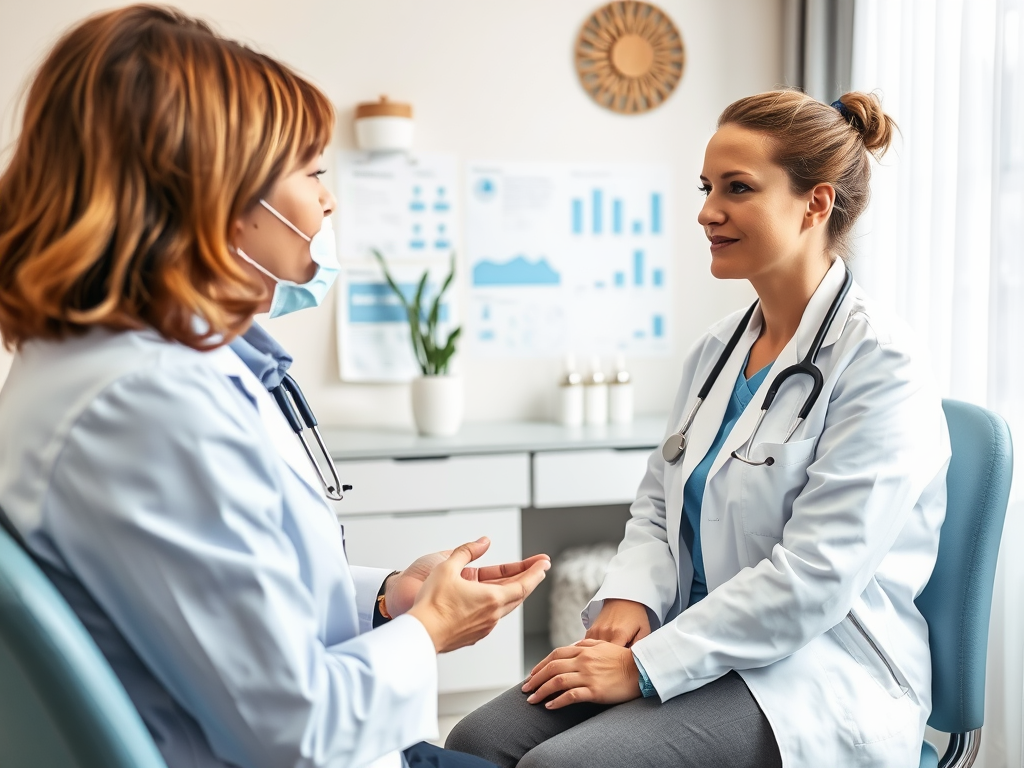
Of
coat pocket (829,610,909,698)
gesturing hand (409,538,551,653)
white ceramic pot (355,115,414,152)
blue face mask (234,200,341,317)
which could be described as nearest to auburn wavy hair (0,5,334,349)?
blue face mask (234,200,341,317)

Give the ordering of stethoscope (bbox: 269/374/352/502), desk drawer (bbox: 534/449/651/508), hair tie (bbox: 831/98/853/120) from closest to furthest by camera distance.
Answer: stethoscope (bbox: 269/374/352/502), hair tie (bbox: 831/98/853/120), desk drawer (bbox: 534/449/651/508)

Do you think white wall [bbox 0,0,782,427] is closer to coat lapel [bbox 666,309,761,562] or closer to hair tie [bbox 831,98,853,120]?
coat lapel [bbox 666,309,761,562]

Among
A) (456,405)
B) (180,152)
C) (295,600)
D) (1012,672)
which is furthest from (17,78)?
(1012,672)

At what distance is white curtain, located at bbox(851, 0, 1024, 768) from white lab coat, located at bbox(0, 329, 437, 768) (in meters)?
1.71

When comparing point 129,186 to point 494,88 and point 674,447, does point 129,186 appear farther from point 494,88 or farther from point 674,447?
point 494,88

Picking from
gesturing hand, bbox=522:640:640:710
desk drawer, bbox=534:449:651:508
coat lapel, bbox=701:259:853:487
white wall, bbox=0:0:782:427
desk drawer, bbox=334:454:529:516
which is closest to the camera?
gesturing hand, bbox=522:640:640:710

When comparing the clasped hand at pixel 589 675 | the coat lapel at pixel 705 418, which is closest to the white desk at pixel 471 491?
the coat lapel at pixel 705 418

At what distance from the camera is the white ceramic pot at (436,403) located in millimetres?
2697

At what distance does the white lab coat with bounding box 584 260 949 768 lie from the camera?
1280 mm

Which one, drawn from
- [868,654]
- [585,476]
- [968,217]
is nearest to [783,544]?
[868,654]

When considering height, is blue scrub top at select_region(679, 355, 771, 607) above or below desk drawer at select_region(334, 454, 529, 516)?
above

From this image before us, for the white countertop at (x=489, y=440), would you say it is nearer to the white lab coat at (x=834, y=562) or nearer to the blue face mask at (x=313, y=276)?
the white lab coat at (x=834, y=562)

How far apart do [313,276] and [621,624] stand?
2.53ft

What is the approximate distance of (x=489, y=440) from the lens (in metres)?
2.62
